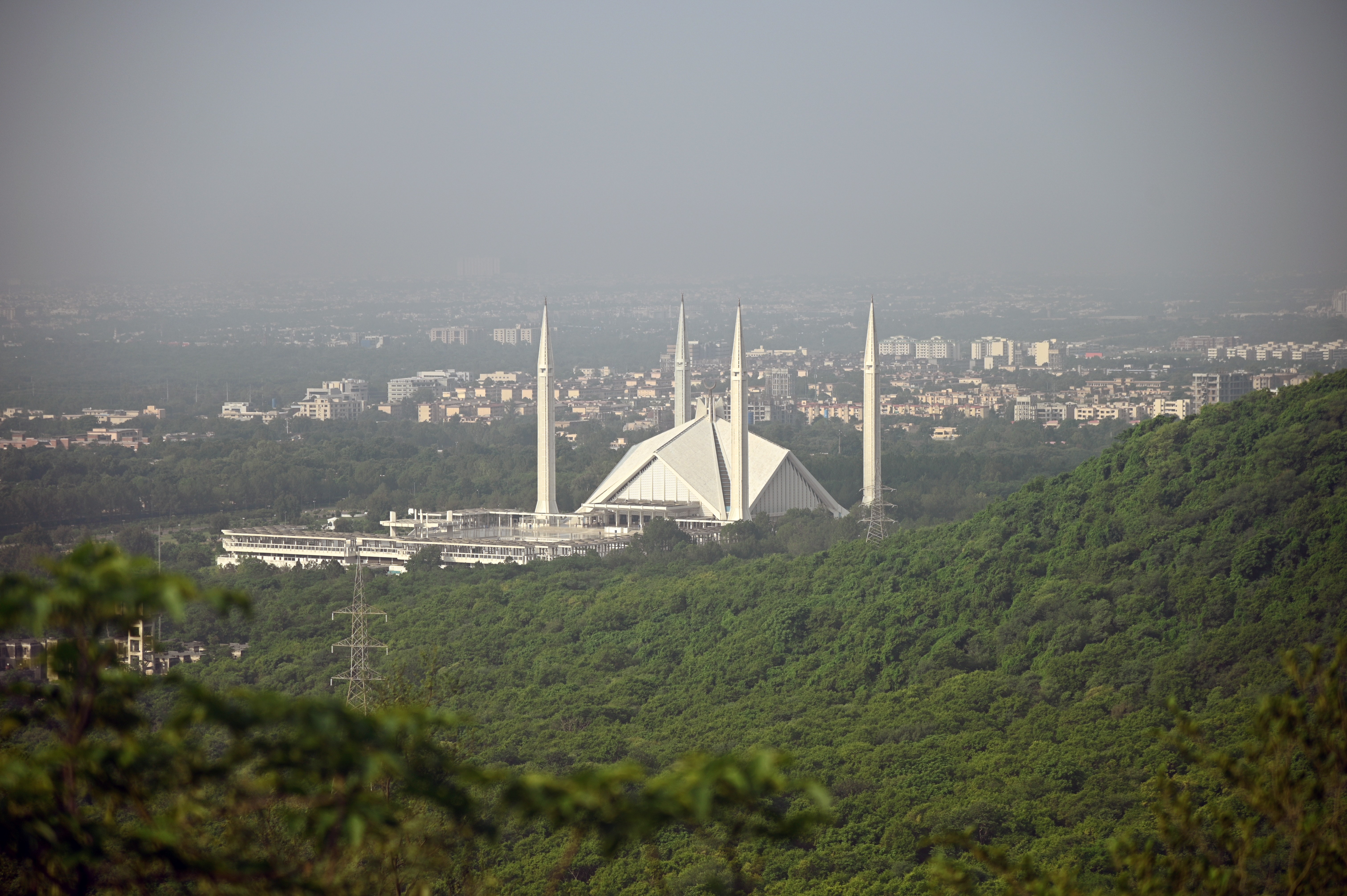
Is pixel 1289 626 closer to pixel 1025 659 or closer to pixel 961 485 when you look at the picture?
pixel 1025 659

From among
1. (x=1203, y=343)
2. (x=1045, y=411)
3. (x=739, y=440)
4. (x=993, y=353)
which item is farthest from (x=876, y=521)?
(x=993, y=353)

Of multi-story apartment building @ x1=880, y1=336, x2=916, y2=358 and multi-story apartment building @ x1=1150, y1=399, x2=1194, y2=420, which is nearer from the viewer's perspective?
multi-story apartment building @ x1=1150, y1=399, x2=1194, y2=420

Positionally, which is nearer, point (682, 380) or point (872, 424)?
point (872, 424)

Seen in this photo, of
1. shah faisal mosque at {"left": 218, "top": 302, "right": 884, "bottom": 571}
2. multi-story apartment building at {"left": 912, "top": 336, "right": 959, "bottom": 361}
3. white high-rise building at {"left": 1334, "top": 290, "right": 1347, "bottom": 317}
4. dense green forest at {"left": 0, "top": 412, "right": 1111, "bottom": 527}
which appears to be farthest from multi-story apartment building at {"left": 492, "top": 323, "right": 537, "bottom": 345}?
shah faisal mosque at {"left": 218, "top": 302, "right": 884, "bottom": 571}

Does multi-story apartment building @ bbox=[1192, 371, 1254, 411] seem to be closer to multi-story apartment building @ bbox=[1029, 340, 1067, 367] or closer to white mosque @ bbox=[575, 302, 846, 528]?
white mosque @ bbox=[575, 302, 846, 528]

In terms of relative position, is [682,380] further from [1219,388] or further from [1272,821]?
[1272,821]
